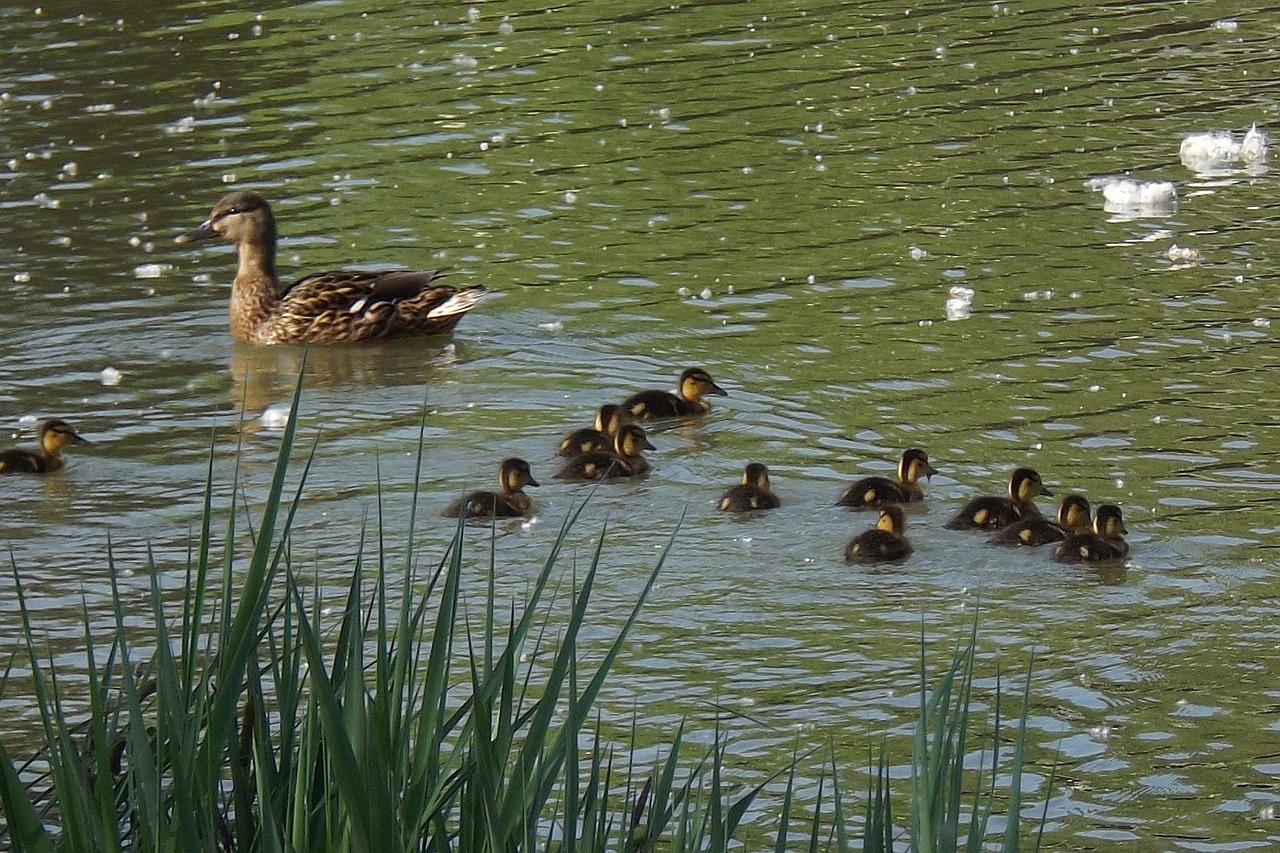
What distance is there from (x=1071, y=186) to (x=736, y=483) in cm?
469

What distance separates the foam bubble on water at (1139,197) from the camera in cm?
1129

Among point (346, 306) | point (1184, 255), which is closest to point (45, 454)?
point (346, 306)

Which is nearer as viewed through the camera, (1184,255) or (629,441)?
(629,441)

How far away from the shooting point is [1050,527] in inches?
278

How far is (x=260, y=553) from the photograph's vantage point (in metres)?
3.17

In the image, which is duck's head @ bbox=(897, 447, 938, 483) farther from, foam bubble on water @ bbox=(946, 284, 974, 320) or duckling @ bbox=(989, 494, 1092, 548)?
foam bubble on water @ bbox=(946, 284, 974, 320)

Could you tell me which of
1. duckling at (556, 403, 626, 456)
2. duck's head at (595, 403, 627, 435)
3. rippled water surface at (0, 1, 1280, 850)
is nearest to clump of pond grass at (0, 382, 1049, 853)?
rippled water surface at (0, 1, 1280, 850)

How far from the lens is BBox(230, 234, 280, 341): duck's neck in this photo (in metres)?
10.6

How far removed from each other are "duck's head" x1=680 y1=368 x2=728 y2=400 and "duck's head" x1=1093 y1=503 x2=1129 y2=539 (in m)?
2.30

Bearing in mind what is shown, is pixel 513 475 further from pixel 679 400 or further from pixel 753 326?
pixel 753 326

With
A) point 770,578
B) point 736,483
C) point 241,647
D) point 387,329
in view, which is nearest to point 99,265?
point 387,329

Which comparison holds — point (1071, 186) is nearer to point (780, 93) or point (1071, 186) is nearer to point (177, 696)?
point (780, 93)

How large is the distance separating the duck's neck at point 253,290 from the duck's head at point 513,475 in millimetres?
3192

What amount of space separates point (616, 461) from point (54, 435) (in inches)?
97.1
